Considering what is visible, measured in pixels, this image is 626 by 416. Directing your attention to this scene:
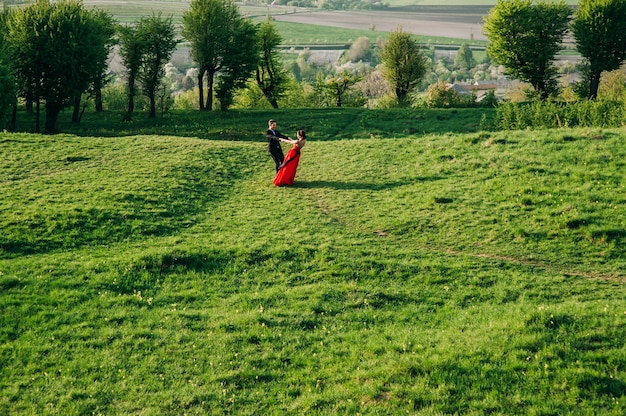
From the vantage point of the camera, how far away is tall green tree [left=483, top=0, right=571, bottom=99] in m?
82.6

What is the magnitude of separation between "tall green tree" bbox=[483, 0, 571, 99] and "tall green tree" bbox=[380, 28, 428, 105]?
18.5m

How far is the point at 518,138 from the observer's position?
34.9 metres

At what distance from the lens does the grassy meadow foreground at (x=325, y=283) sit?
1343 centimetres

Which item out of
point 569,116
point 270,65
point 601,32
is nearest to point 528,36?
point 601,32

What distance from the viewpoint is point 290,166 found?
32.5 meters

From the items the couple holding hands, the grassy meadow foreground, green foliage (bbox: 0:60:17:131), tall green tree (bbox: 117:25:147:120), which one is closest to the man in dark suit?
the couple holding hands

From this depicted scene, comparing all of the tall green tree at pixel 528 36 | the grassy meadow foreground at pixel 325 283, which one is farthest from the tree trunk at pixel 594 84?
the grassy meadow foreground at pixel 325 283

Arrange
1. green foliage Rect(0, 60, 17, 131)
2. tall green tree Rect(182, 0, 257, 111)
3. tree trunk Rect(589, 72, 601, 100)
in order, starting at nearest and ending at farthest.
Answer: green foliage Rect(0, 60, 17, 131) → tall green tree Rect(182, 0, 257, 111) → tree trunk Rect(589, 72, 601, 100)

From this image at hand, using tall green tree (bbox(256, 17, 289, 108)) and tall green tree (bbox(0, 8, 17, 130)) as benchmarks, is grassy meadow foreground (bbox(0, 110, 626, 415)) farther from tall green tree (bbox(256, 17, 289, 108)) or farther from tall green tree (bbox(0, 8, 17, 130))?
tall green tree (bbox(256, 17, 289, 108))

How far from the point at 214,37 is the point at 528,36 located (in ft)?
156

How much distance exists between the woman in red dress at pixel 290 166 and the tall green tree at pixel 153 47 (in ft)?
167

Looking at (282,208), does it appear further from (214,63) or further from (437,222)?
(214,63)

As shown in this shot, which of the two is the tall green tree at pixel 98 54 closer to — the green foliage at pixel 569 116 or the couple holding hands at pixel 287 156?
the couple holding hands at pixel 287 156

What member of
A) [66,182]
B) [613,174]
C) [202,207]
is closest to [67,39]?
[66,182]
